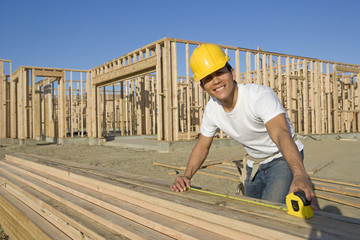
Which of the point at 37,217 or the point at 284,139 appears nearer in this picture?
the point at 284,139

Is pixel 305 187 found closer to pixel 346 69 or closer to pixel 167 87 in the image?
pixel 167 87

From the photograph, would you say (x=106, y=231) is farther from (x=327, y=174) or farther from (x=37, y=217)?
(x=327, y=174)

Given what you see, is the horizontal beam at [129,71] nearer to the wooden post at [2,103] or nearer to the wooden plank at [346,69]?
the wooden post at [2,103]

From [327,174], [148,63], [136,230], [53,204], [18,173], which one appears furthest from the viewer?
[148,63]

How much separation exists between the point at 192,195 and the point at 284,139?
94cm

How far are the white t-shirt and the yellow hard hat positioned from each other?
0.28 m

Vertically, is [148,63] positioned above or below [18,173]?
above

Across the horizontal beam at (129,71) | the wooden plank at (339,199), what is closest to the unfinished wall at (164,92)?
the horizontal beam at (129,71)

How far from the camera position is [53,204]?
3.24 meters

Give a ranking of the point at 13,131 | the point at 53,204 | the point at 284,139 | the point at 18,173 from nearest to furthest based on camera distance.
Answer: the point at 284,139
the point at 53,204
the point at 18,173
the point at 13,131

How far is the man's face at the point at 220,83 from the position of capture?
2308mm

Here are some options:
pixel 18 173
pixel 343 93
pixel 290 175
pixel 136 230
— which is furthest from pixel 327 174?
pixel 343 93

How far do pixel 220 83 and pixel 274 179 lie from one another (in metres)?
0.98

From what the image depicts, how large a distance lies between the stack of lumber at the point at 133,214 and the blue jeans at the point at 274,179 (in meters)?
0.45
